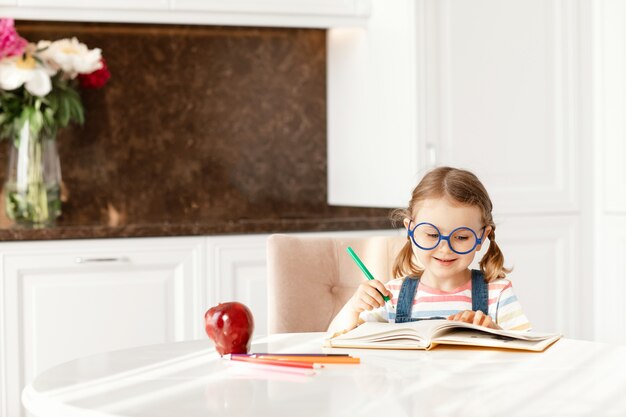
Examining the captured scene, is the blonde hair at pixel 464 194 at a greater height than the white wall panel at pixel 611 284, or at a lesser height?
greater

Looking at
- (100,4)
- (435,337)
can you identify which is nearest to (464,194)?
(435,337)

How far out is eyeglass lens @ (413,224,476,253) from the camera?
1671 mm

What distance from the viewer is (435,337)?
1.49 metres

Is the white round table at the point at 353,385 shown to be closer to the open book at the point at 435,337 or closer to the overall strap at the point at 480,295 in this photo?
the open book at the point at 435,337

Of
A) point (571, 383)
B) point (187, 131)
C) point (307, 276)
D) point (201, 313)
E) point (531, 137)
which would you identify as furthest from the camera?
point (187, 131)

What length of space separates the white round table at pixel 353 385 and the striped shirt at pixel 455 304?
0.17m

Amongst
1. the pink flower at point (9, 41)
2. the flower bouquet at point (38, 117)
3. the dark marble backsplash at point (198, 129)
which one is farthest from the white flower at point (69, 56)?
the dark marble backsplash at point (198, 129)

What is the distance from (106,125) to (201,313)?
892 mm

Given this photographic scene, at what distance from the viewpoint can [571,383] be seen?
49.7 inches

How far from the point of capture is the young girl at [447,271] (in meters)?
1.67

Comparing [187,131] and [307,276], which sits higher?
[187,131]

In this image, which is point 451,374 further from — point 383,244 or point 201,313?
point 201,313

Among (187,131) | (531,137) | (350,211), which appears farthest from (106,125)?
(531,137)

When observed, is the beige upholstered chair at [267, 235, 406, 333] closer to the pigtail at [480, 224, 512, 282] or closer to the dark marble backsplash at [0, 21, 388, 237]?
the pigtail at [480, 224, 512, 282]
